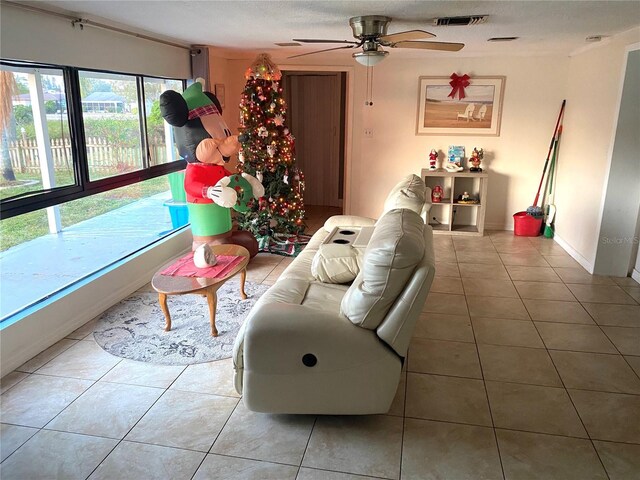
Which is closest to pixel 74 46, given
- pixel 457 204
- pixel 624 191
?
pixel 457 204

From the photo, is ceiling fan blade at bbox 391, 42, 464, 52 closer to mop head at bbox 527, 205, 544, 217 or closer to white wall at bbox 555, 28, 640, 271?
white wall at bbox 555, 28, 640, 271

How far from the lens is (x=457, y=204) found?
5801 millimetres

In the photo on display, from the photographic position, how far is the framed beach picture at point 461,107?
226 inches

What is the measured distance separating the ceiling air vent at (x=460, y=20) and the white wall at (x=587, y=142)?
151 centimetres

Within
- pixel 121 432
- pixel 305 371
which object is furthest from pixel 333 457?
pixel 121 432

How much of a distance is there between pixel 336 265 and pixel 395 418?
3.23 feet

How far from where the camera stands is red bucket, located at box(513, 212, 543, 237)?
18.8 feet

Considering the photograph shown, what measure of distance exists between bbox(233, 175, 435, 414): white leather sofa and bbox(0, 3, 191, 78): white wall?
220 cm

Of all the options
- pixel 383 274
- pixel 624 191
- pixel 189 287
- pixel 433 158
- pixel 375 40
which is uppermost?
pixel 375 40

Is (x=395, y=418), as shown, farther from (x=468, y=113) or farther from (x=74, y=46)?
(x=468, y=113)

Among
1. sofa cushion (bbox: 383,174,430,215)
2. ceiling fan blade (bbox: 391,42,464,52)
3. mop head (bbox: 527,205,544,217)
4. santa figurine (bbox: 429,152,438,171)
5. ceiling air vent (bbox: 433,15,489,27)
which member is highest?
ceiling air vent (bbox: 433,15,489,27)

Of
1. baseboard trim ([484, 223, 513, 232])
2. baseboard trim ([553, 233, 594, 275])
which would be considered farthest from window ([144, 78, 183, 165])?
baseboard trim ([553, 233, 594, 275])

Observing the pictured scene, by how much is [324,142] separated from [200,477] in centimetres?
573

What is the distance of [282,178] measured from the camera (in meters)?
5.16
